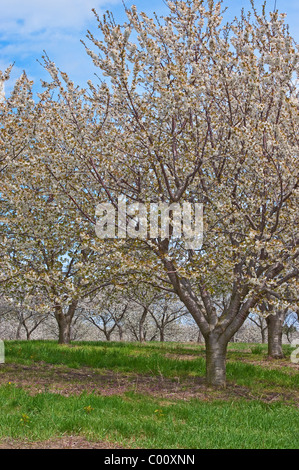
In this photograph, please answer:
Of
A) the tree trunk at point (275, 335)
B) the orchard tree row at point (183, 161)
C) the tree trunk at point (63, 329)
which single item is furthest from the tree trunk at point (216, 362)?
the tree trunk at point (63, 329)

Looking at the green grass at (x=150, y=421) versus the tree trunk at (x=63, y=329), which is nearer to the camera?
the green grass at (x=150, y=421)

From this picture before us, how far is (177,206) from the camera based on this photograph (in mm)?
9219

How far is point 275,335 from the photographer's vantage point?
1661 cm

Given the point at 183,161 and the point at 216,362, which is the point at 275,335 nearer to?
the point at 216,362

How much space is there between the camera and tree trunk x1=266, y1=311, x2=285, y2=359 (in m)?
16.4

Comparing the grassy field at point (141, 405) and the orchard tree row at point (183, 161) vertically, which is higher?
the orchard tree row at point (183, 161)

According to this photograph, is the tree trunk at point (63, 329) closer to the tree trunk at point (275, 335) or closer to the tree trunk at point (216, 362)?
the tree trunk at point (275, 335)

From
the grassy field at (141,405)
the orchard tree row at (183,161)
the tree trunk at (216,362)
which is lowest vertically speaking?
the grassy field at (141,405)

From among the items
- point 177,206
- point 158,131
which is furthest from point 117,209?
point 158,131

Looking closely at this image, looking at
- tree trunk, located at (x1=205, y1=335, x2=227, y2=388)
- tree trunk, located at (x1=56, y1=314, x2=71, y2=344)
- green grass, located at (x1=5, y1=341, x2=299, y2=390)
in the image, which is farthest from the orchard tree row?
tree trunk, located at (x1=56, y1=314, x2=71, y2=344)

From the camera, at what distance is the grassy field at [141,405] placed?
5.67 m

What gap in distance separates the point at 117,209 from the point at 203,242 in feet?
7.47

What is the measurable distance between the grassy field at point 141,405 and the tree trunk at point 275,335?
15.6 feet
